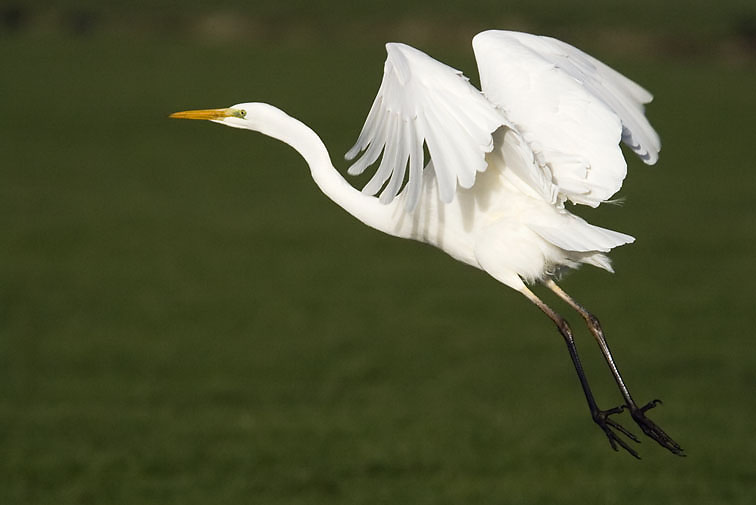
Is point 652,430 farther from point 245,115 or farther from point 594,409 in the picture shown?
point 245,115

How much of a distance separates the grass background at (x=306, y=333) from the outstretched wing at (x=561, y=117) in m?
4.17

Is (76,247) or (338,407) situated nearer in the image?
(338,407)

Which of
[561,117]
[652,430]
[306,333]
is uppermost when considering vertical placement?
[561,117]

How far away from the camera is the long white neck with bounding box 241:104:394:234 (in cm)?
385

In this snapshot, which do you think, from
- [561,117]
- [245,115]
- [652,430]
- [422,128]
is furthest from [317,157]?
[652,430]

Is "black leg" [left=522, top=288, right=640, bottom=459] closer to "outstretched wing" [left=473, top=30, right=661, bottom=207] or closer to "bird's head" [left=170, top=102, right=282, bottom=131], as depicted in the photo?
"outstretched wing" [left=473, top=30, right=661, bottom=207]

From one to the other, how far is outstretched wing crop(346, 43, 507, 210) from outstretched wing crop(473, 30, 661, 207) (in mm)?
446

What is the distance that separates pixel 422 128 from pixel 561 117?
0.73 meters

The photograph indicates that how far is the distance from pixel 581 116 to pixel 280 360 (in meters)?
7.35

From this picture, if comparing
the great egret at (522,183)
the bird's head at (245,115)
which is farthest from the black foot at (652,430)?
the bird's head at (245,115)

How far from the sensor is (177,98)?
2655 cm

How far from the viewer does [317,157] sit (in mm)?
3891

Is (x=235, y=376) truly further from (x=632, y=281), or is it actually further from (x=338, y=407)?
(x=632, y=281)

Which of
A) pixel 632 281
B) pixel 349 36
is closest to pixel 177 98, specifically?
pixel 349 36
